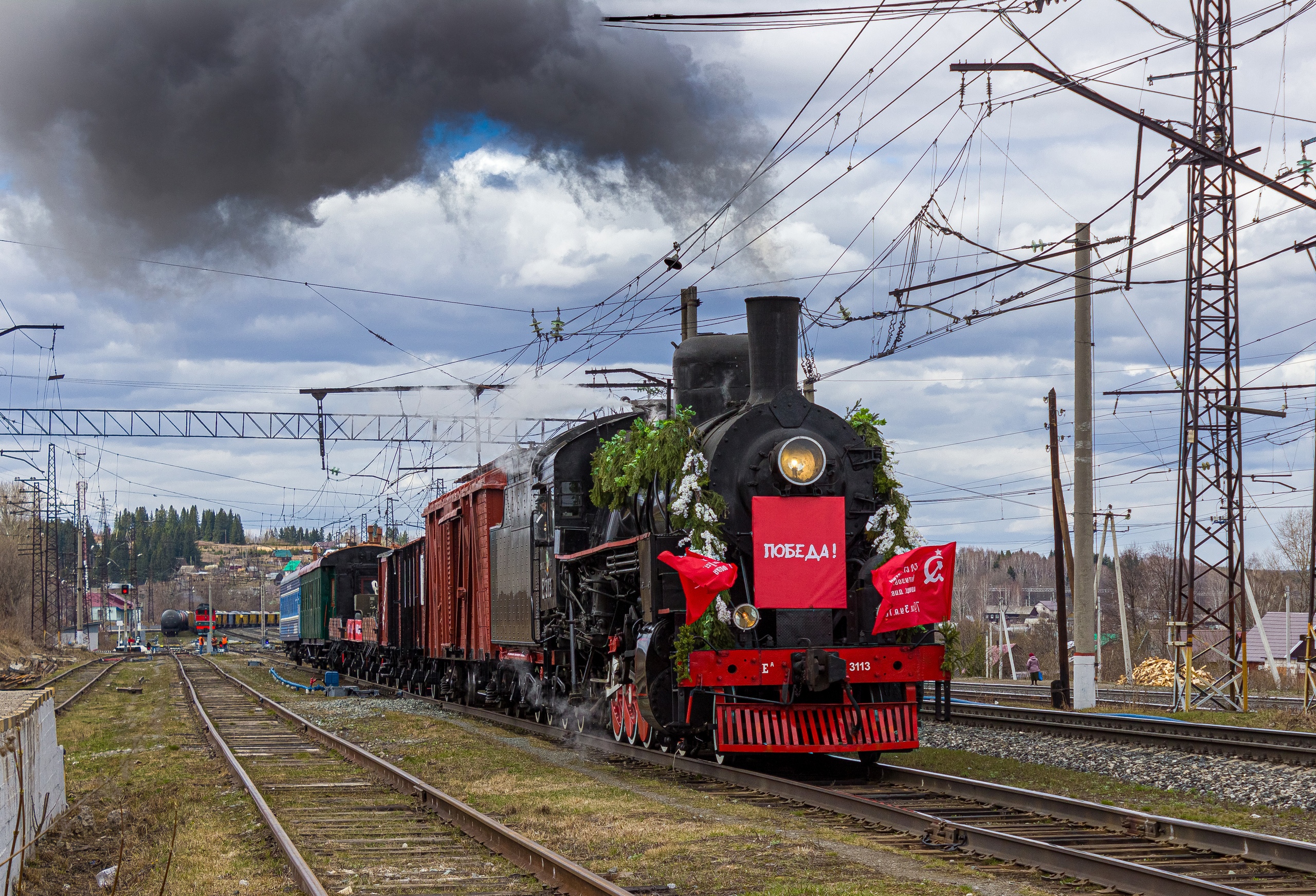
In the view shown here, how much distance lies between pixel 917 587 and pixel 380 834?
5150 millimetres

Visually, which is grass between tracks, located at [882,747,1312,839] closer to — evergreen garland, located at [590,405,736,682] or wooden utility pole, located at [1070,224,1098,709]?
evergreen garland, located at [590,405,736,682]

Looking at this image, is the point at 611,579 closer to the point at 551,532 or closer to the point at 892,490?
the point at 551,532

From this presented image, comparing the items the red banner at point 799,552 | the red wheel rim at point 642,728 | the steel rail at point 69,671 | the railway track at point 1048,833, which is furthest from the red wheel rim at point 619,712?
the steel rail at point 69,671

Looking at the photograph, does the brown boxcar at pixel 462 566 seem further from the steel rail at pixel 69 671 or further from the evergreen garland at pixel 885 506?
the steel rail at pixel 69 671

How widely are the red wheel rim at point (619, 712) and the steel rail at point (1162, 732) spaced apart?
3.51 meters

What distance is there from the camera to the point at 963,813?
9453mm

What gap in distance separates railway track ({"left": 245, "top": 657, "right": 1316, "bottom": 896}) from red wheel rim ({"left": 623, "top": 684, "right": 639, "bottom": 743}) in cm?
131

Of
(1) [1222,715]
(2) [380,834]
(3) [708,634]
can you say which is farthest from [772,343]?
(1) [1222,715]

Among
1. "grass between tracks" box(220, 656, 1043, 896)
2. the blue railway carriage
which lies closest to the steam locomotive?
"grass between tracks" box(220, 656, 1043, 896)

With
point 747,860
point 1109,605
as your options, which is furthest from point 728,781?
point 1109,605

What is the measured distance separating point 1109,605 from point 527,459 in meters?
92.3

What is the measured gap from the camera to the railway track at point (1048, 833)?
274 inches

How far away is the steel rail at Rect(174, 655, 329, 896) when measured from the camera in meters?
7.27

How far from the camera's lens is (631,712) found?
44.0 ft
